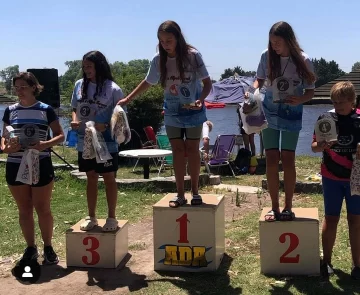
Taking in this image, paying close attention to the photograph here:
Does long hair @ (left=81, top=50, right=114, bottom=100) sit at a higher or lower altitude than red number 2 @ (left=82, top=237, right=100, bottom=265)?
higher

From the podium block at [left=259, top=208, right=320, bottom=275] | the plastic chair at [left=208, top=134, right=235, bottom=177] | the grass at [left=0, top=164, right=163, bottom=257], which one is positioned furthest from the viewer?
the plastic chair at [left=208, top=134, right=235, bottom=177]

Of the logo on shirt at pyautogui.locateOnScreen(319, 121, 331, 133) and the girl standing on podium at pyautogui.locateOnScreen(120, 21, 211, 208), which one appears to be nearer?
the logo on shirt at pyautogui.locateOnScreen(319, 121, 331, 133)

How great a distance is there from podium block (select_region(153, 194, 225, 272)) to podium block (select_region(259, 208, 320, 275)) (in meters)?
0.41

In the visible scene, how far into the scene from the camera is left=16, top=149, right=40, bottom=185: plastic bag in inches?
156

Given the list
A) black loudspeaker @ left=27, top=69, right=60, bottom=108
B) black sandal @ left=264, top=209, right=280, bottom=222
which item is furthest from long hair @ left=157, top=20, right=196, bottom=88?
black loudspeaker @ left=27, top=69, right=60, bottom=108

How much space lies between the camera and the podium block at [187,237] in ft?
13.6

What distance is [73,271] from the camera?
4.25 meters

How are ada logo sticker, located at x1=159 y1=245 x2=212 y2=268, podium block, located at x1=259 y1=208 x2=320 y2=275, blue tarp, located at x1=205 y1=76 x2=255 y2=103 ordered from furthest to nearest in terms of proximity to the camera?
blue tarp, located at x1=205 y1=76 x2=255 y2=103, ada logo sticker, located at x1=159 y1=245 x2=212 y2=268, podium block, located at x1=259 y1=208 x2=320 y2=275

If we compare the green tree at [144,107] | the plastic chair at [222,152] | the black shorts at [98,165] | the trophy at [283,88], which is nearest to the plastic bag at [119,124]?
the black shorts at [98,165]

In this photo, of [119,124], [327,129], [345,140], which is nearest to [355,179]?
[345,140]

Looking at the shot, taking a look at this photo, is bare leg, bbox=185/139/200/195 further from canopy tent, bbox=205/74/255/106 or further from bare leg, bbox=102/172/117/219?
canopy tent, bbox=205/74/255/106

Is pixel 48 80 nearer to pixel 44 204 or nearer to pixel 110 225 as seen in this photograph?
pixel 44 204

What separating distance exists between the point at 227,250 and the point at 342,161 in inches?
61.6

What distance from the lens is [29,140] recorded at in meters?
4.05
